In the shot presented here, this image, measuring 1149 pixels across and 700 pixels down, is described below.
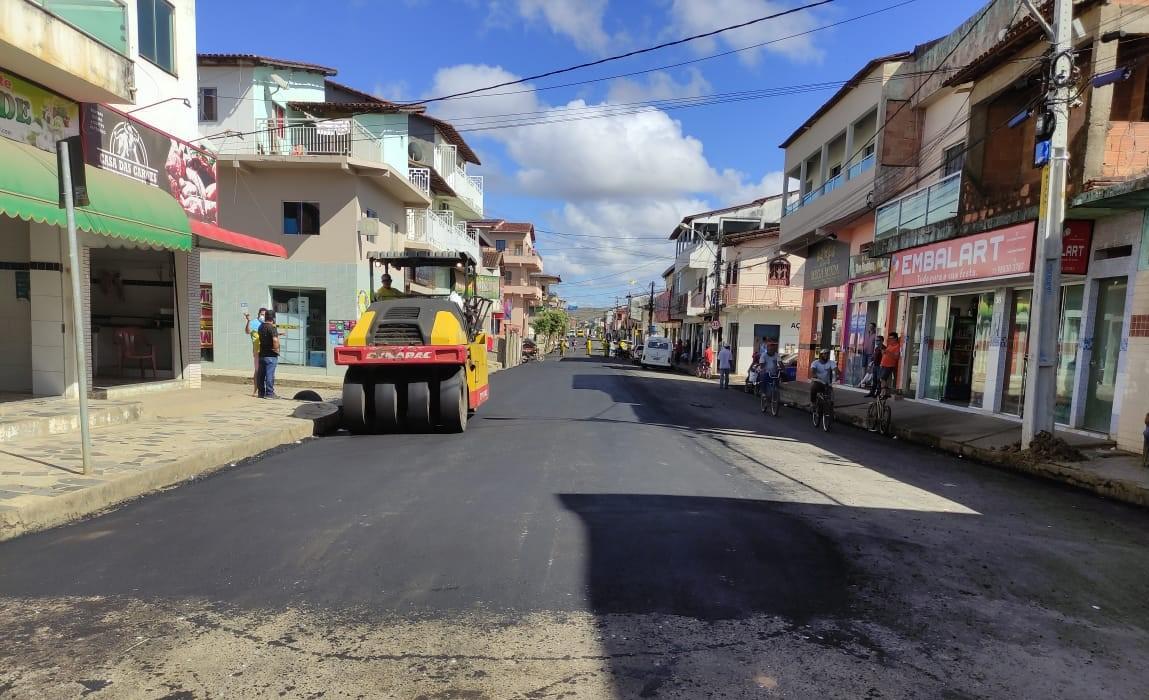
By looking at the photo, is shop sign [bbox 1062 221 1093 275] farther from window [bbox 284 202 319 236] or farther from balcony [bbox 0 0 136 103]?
window [bbox 284 202 319 236]

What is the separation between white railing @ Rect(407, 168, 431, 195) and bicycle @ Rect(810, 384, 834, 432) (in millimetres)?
17322

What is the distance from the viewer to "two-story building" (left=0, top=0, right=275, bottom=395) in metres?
7.84

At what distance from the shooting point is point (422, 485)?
629 centimetres

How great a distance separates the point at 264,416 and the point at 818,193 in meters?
19.7

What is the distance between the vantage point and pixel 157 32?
1102cm

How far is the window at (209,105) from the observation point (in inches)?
810

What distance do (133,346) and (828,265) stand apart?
21.0 meters

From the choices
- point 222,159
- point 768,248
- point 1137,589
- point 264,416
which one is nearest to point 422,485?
point 264,416

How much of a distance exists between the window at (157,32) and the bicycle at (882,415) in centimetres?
1493

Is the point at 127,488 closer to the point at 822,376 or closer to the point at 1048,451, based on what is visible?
the point at 1048,451

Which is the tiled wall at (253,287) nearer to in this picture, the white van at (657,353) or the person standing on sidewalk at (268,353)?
the person standing on sidewalk at (268,353)

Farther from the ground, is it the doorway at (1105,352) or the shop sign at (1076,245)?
the shop sign at (1076,245)

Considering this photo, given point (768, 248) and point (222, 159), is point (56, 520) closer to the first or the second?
point (222, 159)

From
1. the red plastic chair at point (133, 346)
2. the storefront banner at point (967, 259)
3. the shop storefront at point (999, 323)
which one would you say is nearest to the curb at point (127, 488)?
the red plastic chair at point (133, 346)
